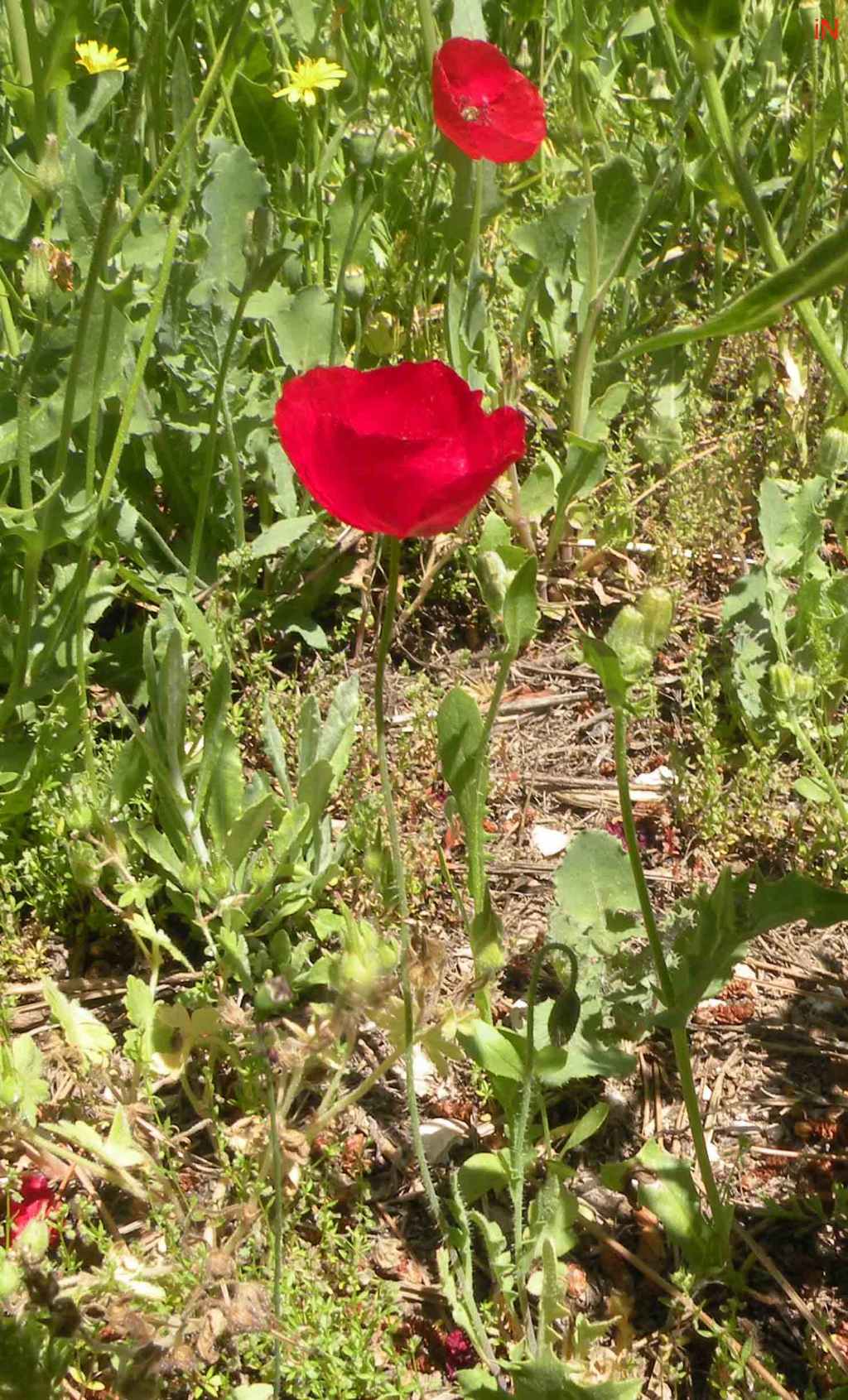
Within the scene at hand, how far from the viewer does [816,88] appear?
6.63ft

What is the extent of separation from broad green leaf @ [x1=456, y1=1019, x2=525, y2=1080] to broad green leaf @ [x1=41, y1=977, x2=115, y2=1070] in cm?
41

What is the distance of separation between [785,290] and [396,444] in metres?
0.46

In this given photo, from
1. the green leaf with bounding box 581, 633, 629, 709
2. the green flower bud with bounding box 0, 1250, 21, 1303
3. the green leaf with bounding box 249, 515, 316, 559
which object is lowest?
the green flower bud with bounding box 0, 1250, 21, 1303

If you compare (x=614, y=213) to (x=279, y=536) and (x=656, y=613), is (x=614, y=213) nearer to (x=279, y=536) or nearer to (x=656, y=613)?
(x=279, y=536)

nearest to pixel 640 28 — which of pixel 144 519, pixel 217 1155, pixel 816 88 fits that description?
pixel 816 88

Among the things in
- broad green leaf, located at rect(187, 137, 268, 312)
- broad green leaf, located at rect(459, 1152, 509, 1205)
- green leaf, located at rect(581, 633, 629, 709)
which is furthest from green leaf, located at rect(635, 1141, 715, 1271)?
broad green leaf, located at rect(187, 137, 268, 312)

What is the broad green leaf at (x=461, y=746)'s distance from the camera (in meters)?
1.45

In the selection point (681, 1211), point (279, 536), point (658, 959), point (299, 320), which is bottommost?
point (681, 1211)

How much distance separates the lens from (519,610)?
1.37 meters

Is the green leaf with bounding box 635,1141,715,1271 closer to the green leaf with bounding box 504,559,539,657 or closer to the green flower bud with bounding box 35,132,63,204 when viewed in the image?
the green leaf with bounding box 504,559,539,657

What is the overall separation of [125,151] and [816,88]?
1266mm

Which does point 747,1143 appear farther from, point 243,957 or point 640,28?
point 640,28

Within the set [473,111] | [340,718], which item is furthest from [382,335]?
[340,718]

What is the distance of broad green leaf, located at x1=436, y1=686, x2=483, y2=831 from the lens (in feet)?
4.76
